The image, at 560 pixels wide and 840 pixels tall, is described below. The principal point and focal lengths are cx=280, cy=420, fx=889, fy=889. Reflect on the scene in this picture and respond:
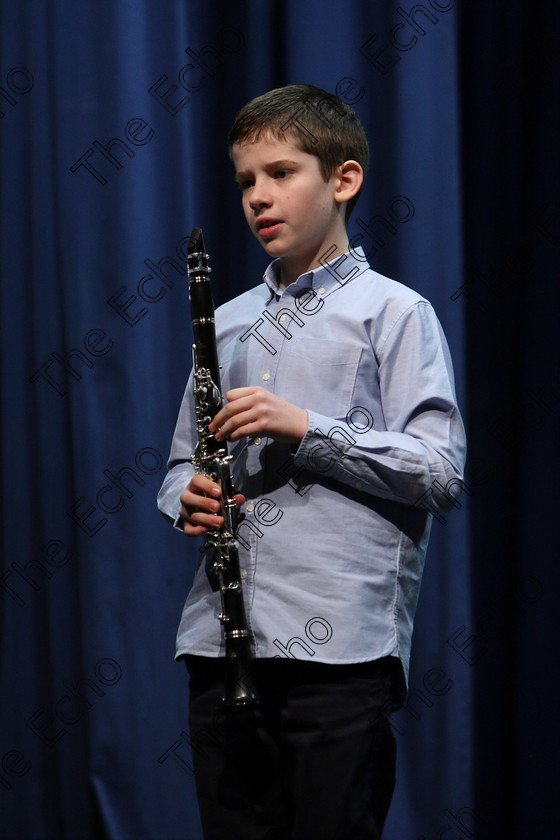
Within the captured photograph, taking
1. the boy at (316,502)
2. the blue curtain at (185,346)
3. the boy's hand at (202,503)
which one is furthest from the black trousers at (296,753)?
the blue curtain at (185,346)

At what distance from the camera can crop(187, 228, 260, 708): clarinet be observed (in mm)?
982

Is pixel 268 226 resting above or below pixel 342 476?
above

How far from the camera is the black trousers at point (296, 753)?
950mm

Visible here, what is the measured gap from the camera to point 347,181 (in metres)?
1.16

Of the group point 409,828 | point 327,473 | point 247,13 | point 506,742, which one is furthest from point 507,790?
point 247,13

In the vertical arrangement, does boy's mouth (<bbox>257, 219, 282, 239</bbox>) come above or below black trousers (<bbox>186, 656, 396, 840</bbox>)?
above

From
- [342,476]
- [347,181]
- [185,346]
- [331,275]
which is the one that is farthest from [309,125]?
[185,346]

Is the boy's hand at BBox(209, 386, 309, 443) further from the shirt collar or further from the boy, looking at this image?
the shirt collar

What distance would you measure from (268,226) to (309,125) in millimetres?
148

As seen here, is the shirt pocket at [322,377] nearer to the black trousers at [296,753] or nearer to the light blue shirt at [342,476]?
the light blue shirt at [342,476]

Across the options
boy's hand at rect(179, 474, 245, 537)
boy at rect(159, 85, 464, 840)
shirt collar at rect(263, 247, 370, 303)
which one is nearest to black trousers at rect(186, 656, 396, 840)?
boy at rect(159, 85, 464, 840)

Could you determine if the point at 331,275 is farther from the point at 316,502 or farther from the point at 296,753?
the point at 296,753

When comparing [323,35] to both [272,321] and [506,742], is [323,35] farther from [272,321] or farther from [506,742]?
[506,742]

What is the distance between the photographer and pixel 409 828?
1.68 metres
